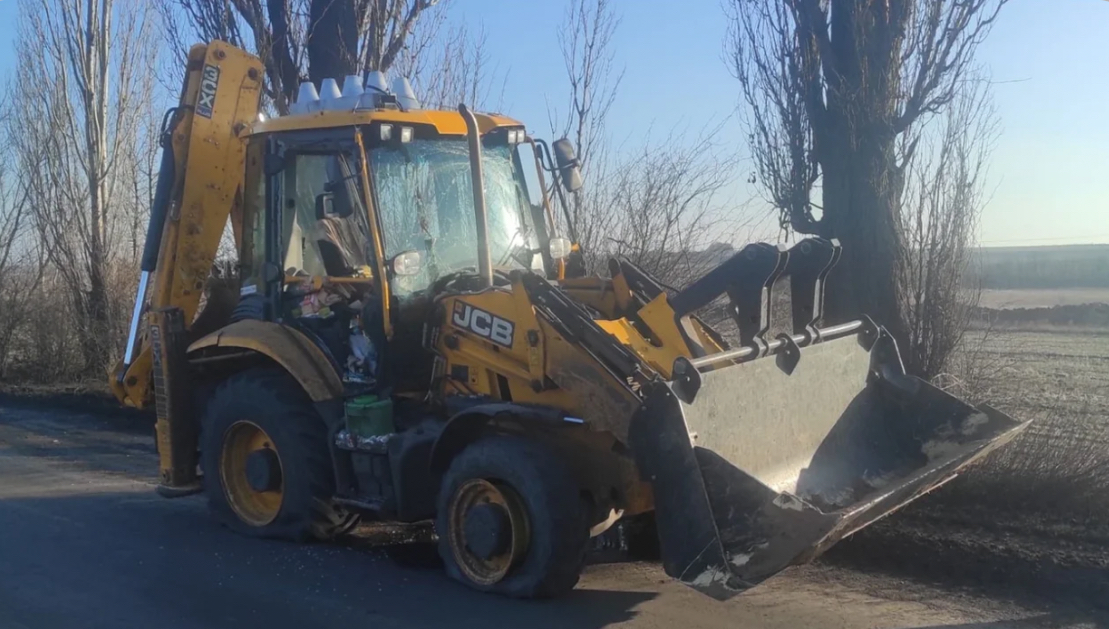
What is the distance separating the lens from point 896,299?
8.52 meters

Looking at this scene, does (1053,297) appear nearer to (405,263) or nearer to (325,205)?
(405,263)

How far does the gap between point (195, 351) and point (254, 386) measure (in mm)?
779

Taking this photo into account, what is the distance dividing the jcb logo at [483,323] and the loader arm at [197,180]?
222 centimetres

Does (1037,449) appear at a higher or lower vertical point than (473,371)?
lower

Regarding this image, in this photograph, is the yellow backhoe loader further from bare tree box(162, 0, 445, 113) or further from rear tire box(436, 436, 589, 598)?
bare tree box(162, 0, 445, 113)

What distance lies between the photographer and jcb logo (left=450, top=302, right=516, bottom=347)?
5883 millimetres

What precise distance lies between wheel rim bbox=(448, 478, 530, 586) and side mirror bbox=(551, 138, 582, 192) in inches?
92.1

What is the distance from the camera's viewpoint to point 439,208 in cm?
664

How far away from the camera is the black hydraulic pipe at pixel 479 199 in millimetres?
6152

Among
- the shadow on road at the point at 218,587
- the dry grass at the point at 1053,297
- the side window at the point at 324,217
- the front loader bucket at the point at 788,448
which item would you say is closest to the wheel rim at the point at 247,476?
the shadow on road at the point at 218,587

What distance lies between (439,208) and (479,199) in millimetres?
548

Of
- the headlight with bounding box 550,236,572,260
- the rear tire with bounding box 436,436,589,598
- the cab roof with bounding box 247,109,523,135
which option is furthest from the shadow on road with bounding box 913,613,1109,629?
the cab roof with bounding box 247,109,523,135

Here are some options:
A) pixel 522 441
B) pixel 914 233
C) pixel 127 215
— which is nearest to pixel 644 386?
pixel 522 441

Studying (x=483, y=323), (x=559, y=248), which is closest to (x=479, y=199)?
(x=483, y=323)
